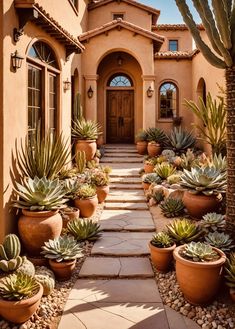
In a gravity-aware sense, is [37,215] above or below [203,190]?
below

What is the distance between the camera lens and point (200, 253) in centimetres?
516

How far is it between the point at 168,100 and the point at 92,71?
4.25m

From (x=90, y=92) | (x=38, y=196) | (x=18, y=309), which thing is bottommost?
(x=18, y=309)

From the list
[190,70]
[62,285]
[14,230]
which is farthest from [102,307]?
[190,70]

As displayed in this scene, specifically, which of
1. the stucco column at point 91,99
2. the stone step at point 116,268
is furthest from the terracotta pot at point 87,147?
the stone step at point 116,268

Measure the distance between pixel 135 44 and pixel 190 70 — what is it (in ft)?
10.7

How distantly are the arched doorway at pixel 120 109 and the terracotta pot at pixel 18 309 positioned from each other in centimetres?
1381

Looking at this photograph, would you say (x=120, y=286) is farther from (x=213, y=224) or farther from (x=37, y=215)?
(x=213, y=224)

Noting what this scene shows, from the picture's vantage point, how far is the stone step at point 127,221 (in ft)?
26.7

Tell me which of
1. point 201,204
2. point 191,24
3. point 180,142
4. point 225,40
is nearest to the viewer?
point 225,40

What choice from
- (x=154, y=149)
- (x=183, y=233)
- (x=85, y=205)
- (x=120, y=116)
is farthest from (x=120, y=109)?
(x=183, y=233)

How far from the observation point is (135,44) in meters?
15.6

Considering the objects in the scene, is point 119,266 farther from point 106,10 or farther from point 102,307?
point 106,10

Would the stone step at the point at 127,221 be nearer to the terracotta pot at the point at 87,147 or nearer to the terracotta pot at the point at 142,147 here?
the terracotta pot at the point at 87,147
